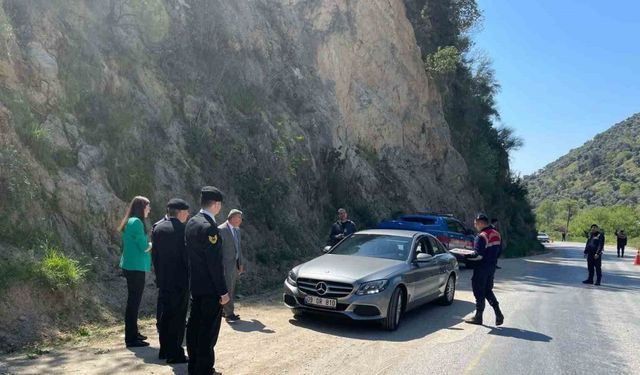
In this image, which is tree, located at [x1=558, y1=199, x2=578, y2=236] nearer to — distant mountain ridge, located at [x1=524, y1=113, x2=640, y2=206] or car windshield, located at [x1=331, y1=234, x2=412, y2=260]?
distant mountain ridge, located at [x1=524, y1=113, x2=640, y2=206]

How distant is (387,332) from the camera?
801 cm

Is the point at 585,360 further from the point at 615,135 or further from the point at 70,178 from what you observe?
the point at 615,135

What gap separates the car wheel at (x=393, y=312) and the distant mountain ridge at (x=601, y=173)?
126151 millimetres

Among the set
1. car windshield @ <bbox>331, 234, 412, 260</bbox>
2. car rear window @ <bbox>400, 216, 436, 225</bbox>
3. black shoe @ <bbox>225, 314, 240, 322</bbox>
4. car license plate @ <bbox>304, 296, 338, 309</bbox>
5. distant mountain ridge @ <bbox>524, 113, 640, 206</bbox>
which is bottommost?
black shoe @ <bbox>225, 314, 240, 322</bbox>

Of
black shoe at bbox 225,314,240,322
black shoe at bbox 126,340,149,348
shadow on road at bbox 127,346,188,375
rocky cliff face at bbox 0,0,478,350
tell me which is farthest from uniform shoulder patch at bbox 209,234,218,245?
rocky cliff face at bbox 0,0,478,350

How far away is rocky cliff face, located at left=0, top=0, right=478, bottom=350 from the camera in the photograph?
909 cm

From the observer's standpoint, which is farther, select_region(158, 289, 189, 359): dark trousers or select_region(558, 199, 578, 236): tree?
select_region(558, 199, 578, 236): tree

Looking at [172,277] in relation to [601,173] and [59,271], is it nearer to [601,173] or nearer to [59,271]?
[59,271]

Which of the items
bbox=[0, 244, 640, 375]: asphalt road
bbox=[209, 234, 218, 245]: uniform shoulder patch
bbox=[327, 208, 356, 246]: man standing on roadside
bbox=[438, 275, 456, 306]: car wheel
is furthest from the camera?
bbox=[327, 208, 356, 246]: man standing on roadside

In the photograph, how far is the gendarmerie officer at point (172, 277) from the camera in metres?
5.77

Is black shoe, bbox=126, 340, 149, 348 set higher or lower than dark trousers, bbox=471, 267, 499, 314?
lower

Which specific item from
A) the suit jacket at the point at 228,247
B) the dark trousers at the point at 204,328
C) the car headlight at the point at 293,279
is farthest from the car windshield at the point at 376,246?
the dark trousers at the point at 204,328

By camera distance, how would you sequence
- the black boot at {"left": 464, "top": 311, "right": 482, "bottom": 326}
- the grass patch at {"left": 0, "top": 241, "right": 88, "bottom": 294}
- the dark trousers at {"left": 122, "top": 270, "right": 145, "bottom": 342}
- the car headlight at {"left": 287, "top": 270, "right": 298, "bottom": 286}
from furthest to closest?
the black boot at {"left": 464, "top": 311, "right": 482, "bottom": 326}, the car headlight at {"left": 287, "top": 270, "right": 298, "bottom": 286}, the grass patch at {"left": 0, "top": 241, "right": 88, "bottom": 294}, the dark trousers at {"left": 122, "top": 270, "right": 145, "bottom": 342}

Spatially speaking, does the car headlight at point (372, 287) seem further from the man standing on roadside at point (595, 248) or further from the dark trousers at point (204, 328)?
the man standing on roadside at point (595, 248)
